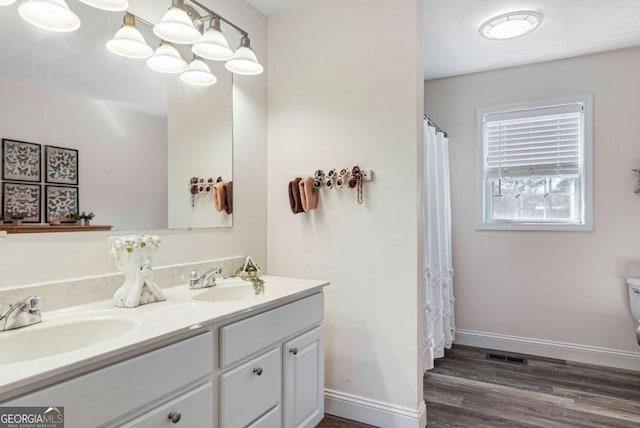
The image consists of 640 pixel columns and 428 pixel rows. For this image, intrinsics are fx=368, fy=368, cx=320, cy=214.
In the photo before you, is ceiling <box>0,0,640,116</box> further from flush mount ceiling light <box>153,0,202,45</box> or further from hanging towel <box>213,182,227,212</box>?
hanging towel <box>213,182,227,212</box>

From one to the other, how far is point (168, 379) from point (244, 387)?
39cm

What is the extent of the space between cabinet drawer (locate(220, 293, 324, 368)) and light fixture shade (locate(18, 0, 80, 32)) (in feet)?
3.99

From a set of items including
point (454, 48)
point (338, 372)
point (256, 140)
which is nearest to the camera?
point (338, 372)

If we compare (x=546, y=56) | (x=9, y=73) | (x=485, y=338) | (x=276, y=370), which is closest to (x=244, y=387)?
(x=276, y=370)

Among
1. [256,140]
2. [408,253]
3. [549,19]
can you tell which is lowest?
[408,253]

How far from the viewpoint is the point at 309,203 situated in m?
2.23

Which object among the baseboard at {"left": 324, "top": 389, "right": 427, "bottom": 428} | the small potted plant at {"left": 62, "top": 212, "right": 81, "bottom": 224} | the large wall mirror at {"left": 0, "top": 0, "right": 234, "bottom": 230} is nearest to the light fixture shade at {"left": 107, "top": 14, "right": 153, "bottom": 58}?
the large wall mirror at {"left": 0, "top": 0, "right": 234, "bottom": 230}

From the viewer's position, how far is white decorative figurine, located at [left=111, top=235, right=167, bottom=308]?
1.43 m

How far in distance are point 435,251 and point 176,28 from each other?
2.16m

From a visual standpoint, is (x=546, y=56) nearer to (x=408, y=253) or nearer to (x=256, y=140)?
(x=408, y=253)

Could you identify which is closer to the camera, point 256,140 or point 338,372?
point 338,372

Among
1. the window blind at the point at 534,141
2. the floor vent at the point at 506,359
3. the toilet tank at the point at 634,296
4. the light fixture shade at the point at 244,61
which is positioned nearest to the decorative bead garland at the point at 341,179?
the light fixture shade at the point at 244,61

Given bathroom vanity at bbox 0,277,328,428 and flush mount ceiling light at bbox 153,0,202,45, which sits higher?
flush mount ceiling light at bbox 153,0,202,45

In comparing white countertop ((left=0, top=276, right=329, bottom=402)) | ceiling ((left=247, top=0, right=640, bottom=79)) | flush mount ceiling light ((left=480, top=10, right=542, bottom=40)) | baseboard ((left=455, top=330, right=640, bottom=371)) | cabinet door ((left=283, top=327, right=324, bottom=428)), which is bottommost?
baseboard ((left=455, top=330, right=640, bottom=371))
